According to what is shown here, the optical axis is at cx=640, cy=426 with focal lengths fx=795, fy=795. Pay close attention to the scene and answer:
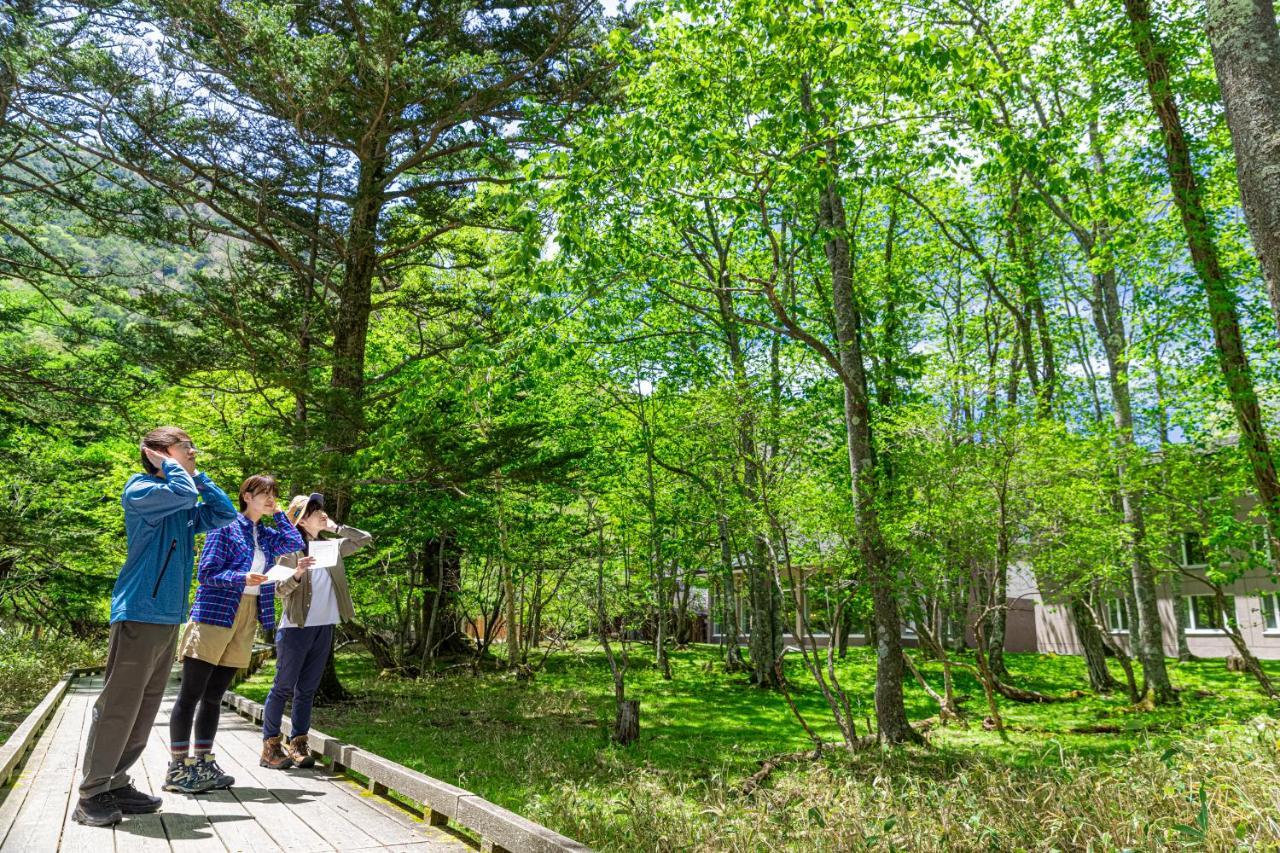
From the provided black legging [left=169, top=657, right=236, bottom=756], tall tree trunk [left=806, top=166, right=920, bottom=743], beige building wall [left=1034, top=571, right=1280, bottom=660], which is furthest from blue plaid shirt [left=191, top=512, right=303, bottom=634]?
beige building wall [left=1034, top=571, right=1280, bottom=660]

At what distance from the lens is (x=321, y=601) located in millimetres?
5367

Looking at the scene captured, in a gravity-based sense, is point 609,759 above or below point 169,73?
below

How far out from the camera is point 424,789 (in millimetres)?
4344

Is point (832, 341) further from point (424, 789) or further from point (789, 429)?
point (424, 789)

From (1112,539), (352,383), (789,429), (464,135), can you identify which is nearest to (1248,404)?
(789,429)

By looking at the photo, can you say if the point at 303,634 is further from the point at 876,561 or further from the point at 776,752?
the point at 776,752

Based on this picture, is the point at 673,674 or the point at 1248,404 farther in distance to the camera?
the point at 673,674

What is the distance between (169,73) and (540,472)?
6242mm

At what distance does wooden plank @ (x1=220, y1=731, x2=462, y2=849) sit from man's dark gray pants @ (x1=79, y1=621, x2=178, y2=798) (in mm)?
1149

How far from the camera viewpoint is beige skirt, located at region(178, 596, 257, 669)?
4.54 meters

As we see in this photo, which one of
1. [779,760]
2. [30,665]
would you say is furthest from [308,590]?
[30,665]

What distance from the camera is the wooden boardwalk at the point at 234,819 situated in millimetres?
3629

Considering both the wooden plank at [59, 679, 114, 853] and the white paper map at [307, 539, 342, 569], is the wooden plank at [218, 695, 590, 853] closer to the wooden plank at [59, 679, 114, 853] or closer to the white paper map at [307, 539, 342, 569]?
the white paper map at [307, 539, 342, 569]

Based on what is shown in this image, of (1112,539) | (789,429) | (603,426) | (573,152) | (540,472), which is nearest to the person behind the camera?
(573,152)
